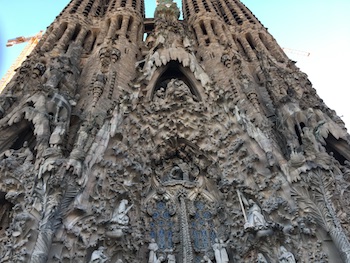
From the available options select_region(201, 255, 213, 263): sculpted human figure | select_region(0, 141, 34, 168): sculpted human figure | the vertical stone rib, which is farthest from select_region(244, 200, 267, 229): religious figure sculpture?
select_region(0, 141, 34, 168): sculpted human figure

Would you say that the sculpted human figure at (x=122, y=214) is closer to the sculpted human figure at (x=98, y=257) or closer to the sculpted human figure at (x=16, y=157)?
the sculpted human figure at (x=98, y=257)

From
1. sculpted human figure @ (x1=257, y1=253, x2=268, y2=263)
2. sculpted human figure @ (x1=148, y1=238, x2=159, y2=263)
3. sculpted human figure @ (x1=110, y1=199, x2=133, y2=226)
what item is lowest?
sculpted human figure @ (x1=148, y1=238, x2=159, y2=263)

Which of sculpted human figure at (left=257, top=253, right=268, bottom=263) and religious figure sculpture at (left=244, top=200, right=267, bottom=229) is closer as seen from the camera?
sculpted human figure at (left=257, top=253, right=268, bottom=263)

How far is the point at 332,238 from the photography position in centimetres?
609

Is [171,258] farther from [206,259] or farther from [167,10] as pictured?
[167,10]

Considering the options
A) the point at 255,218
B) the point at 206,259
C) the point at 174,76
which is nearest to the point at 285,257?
the point at 255,218

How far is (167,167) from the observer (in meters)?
9.22

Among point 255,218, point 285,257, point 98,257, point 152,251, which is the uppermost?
point 98,257

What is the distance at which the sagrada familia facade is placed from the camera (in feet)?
19.7

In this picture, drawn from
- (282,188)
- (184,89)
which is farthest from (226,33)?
(282,188)

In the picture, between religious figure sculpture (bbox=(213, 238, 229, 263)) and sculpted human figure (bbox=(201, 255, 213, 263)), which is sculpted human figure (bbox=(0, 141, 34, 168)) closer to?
sculpted human figure (bbox=(201, 255, 213, 263))

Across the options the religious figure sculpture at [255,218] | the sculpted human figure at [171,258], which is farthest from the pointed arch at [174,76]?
the sculpted human figure at [171,258]

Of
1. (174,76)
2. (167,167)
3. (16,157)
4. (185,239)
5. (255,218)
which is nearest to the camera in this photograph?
(255,218)

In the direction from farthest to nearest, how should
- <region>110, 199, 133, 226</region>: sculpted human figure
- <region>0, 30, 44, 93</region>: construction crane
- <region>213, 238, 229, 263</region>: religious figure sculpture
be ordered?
<region>0, 30, 44, 93</region>: construction crane, <region>213, 238, 229, 263</region>: religious figure sculpture, <region>110, 199, 133, 226</region>: sculpted human figure
